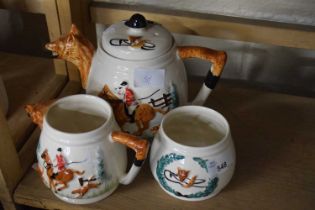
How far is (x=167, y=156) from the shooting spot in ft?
1.64

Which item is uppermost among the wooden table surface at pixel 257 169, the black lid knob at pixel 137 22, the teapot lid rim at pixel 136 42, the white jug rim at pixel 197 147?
the black lid knob at pixel 137 22

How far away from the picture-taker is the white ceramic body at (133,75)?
52 cm

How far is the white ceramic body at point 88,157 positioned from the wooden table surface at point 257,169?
0.07 feet

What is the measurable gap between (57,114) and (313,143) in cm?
36

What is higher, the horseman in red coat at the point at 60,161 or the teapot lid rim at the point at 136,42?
the teapot lid rim at the point at 136,42

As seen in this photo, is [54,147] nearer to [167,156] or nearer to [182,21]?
[167,156]

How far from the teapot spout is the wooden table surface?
0.51ft

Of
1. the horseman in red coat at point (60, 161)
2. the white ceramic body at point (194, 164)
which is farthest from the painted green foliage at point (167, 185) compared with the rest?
the horseman in red coat at point (60, 161)

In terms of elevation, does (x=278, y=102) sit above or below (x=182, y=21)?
below

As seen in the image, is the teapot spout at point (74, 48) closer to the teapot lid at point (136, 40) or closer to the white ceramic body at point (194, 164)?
the teapot lid at point (136, 40)

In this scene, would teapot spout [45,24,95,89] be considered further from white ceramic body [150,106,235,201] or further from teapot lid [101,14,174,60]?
white ceramic body [150,106,235,201]

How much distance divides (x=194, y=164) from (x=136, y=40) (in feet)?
0.53

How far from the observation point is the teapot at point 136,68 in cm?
52

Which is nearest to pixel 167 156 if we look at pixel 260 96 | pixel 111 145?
pixel 111 145
